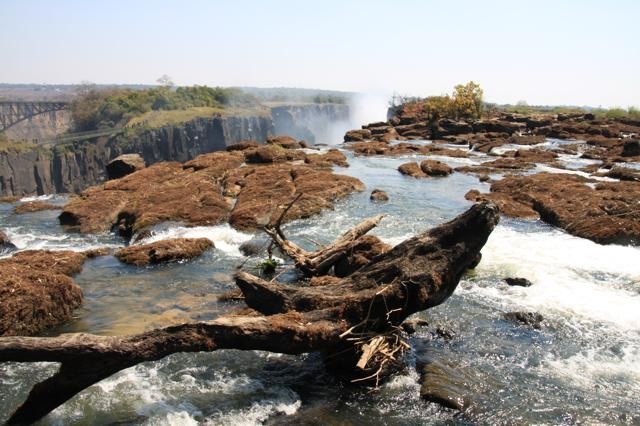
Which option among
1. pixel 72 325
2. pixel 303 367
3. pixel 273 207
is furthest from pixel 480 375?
pixel 273 207

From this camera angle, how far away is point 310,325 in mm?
8836

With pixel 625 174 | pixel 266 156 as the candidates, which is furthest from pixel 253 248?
pixel 625 174

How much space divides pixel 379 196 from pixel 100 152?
340ft

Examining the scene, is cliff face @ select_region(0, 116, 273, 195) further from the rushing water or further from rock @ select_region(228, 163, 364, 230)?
the rushing water

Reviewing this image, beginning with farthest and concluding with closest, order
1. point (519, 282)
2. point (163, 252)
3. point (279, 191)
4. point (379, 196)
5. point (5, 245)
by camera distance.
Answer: point (379, 196) → point (279, 191) → point (5, 245) → point (163, 252) → point (519, 282)

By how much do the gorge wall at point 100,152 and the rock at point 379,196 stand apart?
297 ft

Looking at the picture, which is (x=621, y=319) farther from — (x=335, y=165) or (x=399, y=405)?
(x=335, y=165)

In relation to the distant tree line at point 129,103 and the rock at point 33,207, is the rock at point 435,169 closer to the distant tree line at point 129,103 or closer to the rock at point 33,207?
the rock at point 33,207

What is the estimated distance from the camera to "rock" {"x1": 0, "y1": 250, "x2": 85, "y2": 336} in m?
11.0

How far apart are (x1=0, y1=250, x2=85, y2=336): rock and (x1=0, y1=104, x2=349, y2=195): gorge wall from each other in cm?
9492

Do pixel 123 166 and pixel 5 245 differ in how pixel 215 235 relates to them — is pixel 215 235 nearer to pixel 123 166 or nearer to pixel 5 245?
pixel 5 245

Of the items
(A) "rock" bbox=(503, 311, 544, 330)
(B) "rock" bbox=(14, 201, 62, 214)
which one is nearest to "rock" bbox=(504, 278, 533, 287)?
(A) "rock" bbox=(503, 311, 544, 330)

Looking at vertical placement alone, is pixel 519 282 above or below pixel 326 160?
below

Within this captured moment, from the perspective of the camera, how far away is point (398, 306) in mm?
9734
